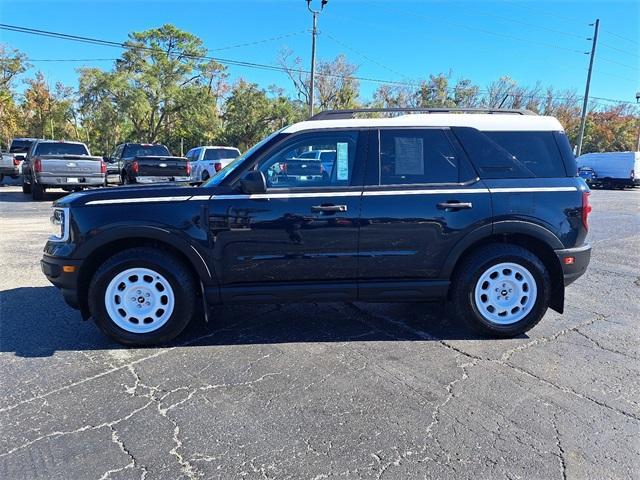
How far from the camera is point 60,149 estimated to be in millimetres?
14750

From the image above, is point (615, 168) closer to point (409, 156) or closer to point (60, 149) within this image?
point (60, 149)

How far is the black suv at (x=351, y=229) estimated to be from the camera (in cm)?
373

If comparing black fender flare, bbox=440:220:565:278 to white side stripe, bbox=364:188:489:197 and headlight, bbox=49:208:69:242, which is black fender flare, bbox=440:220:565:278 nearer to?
white side stripe, bbox=364:188:489:197

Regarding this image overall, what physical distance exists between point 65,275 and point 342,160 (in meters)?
2.50

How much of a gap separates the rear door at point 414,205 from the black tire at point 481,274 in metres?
0.26

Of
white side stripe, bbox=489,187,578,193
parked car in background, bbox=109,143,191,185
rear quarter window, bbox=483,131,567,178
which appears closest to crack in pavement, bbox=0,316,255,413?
white side stripe, bbox=489,187,578,193

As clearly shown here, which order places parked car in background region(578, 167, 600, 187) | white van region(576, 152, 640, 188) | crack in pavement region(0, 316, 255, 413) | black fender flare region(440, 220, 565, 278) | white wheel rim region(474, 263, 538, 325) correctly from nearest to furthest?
crack in pavement region(0, 316, 255, 413) → black fender flare region(440, 220, 565, 278) → white wheel rim region(474, 263, 538, 325) → white van region(576, 152, 640, 188) → parked car in background region(578, 167, 600, 187)

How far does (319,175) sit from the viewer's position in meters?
3.87

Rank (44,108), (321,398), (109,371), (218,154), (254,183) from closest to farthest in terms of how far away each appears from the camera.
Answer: (321,398)
(109,371)
(254,183)
(218,154)
(44,108)

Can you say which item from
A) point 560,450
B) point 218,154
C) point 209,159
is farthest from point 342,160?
point 218,154

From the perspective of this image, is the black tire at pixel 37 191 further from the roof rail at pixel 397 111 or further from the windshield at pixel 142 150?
the roof rail at pixel 397 111

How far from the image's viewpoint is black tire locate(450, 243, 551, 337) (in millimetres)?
3986

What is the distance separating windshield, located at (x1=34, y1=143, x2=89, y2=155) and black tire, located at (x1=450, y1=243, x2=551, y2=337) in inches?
575

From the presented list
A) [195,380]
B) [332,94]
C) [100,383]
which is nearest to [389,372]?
[195,380]
